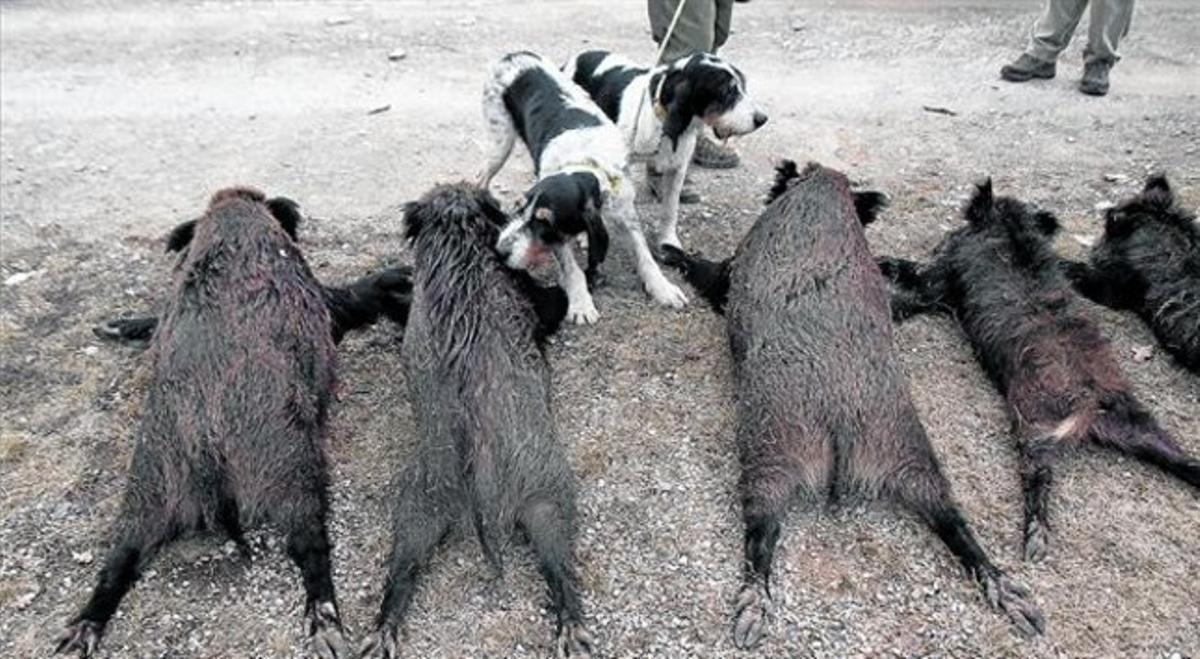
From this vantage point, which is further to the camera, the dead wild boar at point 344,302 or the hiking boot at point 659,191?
the hiking boot at point 659,191

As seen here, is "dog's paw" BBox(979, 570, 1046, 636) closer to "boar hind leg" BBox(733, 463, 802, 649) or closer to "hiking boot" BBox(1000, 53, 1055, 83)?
"boar hind leg" BBox(733, 463, 802, 649)

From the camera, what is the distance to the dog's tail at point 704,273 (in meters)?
5.39

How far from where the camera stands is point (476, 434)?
3.86m

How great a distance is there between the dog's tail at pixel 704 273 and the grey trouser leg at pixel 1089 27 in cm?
407

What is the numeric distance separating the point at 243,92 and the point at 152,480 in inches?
204

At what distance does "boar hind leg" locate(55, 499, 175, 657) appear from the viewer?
3498mm

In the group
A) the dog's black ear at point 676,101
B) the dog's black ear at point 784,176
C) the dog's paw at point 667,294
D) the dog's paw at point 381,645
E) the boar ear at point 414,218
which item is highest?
the dog's black ear at point 676,101

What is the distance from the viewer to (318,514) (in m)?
3.80

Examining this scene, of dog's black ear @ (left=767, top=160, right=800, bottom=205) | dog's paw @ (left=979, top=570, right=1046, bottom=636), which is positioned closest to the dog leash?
dog's black ear @ (left=767, top=160, right=800, bottom=205)

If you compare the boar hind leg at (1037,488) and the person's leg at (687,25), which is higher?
the person's leg at (687,25)

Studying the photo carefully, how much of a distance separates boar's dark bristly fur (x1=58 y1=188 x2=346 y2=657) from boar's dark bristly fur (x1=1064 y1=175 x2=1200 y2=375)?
158 inches

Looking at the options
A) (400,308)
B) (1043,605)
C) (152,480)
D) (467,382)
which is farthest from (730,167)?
(152,480)

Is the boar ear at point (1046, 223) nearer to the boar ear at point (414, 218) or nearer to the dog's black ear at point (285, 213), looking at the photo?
the boar ear at point (414, 218)

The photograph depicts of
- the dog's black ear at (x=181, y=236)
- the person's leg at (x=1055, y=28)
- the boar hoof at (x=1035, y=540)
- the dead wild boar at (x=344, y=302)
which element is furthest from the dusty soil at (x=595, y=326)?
the dog's black ear at (x=181, y=236)
